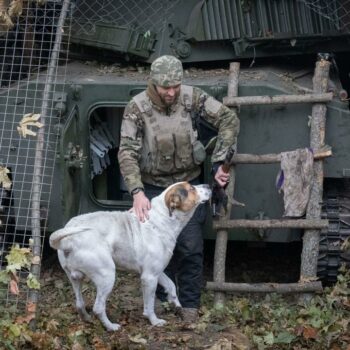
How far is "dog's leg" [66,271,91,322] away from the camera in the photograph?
21.1 feet

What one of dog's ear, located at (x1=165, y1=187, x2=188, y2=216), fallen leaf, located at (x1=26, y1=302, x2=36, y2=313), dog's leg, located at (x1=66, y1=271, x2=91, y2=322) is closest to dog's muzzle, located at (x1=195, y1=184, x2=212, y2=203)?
dog's ear, located at (x1=165, y1=187, x2=188, y2=216)

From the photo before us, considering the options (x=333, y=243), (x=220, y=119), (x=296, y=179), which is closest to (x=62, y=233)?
(x=220, y=119)

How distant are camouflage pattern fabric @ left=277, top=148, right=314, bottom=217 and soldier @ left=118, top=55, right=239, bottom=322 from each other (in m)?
0.52

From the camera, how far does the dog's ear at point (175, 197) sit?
6.51 meters

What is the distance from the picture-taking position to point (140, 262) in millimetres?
6535

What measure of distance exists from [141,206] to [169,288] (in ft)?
2.42

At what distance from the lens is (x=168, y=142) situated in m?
7.00

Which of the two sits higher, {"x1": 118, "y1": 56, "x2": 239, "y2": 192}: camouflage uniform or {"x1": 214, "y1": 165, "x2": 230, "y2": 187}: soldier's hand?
{"x1": 118, "y1": 56, "x2": 239, "y2": 192}: camouflage uniform

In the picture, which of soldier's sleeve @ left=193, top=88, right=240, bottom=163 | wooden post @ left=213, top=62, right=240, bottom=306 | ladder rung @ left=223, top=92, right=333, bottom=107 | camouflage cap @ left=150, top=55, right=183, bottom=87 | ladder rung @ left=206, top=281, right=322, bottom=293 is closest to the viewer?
camouflage cap @ left=150, top=55, right=183, bottom=87

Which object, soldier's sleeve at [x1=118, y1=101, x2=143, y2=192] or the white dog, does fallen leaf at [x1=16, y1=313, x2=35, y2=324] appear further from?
soldier's sleeve at [x1=118, y1=101, x2=143, y2=192]

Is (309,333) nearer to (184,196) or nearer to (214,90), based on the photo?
(184,196)

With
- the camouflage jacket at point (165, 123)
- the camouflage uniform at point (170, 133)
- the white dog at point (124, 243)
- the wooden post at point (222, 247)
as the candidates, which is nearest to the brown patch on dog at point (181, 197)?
the white dog at point (124, 243)

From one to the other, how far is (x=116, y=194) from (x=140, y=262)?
1847 millimetres

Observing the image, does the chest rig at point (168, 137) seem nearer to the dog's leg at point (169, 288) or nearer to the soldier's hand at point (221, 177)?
the soldier's hand at point (221, 177)
